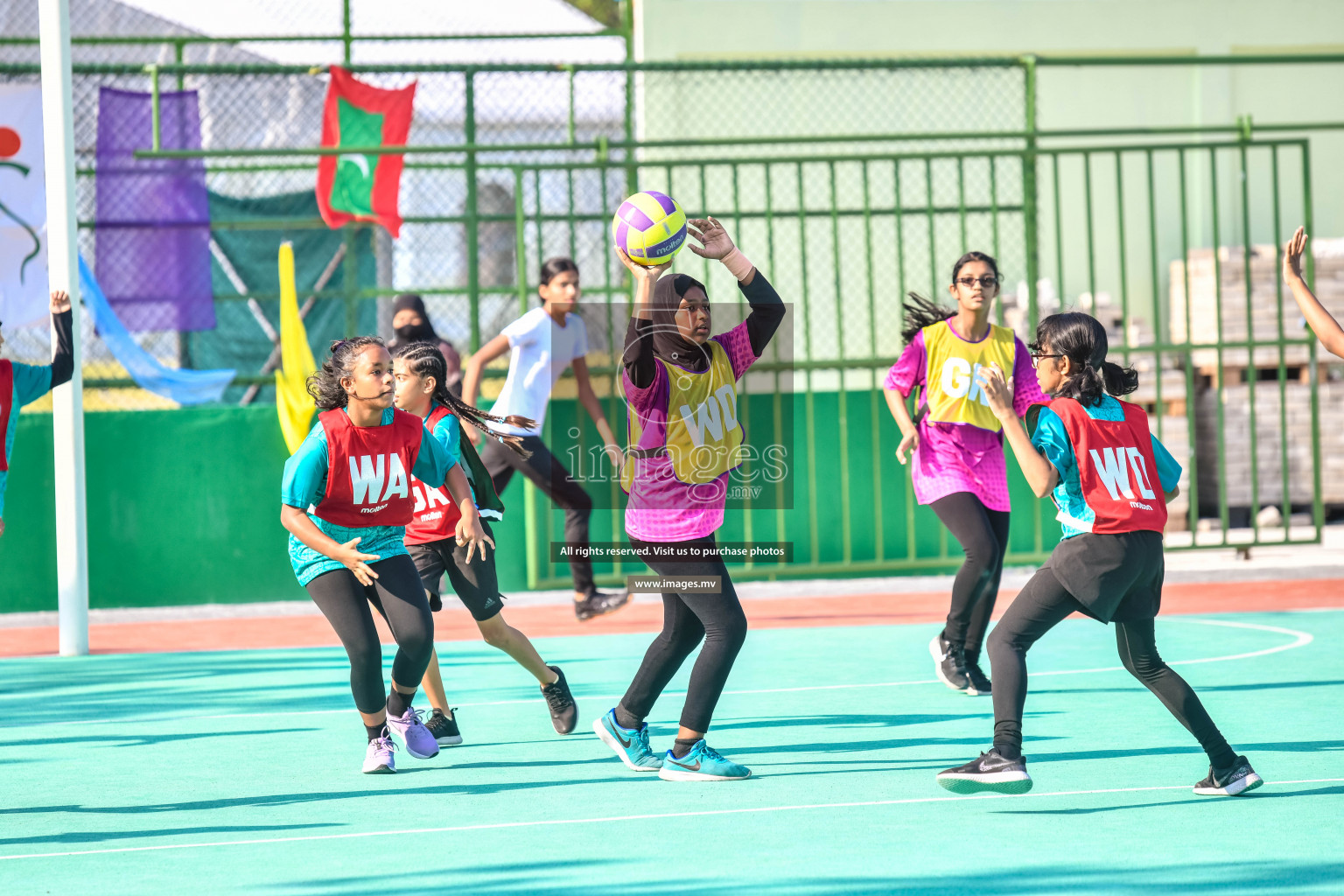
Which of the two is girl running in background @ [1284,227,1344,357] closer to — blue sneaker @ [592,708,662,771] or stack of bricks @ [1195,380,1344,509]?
blue sneaker @ [592,708,662,771]

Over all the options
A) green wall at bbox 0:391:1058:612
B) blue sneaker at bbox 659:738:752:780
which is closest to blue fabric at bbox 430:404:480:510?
blue sneaker at bbox 659:738:752:780

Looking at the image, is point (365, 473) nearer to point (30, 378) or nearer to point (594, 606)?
point (30, 378)

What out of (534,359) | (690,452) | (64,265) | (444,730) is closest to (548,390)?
(534,359)

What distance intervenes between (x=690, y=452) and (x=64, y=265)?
524cm

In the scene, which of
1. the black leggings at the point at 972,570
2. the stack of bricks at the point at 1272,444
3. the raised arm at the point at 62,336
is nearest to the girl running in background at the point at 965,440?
the black leggings at the point at 972,570

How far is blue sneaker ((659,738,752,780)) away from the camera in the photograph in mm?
5660

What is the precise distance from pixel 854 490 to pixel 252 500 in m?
4.48

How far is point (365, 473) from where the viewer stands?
576 centimetres

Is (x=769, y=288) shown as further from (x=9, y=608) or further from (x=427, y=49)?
(x=427, y=49)

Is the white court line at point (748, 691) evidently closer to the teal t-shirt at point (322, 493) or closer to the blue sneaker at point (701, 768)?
the teal t-shirt at point (322, 493)

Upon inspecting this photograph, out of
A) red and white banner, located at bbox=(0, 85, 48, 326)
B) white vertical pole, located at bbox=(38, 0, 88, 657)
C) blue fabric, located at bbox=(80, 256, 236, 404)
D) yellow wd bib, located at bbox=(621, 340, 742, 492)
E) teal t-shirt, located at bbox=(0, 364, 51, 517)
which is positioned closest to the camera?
yellow wd bib, located at bbox=(621, 340, 742, 492)

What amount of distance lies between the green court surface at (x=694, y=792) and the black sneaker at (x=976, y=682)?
133 mm

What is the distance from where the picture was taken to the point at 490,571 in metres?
6.45

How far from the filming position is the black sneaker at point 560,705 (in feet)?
21.8
